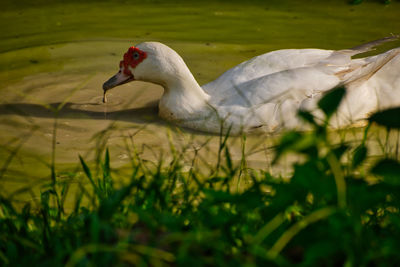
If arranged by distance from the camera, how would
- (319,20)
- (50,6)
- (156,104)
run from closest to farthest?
(156,104), (319,20), (50,6)

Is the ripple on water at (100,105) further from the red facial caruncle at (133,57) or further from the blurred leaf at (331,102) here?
the blurred leaf at (331,102)

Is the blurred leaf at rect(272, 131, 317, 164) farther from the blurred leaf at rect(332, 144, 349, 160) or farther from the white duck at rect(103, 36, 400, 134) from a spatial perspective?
the white duck at rect(103, 36, 400, 134)

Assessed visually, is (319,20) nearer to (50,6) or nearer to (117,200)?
(50,6)

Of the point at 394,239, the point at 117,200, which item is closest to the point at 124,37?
the point at 117,200

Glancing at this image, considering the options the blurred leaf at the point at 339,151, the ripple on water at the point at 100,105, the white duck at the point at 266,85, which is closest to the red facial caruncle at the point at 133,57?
the white duck at the point at 266,85

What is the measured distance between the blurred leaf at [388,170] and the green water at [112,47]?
181 centimetres

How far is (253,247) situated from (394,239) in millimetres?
451

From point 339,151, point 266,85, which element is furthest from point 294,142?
point 266,85

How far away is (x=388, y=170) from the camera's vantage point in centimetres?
163

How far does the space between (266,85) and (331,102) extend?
7.67 feet

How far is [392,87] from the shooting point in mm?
4102

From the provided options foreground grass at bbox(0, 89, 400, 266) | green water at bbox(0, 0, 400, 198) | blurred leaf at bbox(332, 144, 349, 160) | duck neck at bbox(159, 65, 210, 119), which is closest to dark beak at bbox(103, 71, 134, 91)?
green water at bbox(0, 0, 400, 198)

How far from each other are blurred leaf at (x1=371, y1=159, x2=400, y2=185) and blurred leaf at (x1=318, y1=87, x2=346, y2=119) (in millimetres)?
243

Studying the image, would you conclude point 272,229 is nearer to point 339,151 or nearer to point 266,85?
point 339,151
